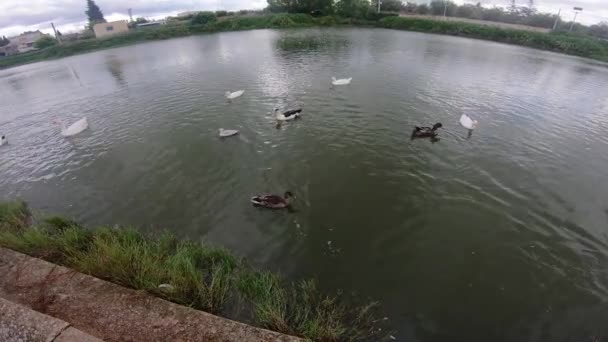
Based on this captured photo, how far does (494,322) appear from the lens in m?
4.37

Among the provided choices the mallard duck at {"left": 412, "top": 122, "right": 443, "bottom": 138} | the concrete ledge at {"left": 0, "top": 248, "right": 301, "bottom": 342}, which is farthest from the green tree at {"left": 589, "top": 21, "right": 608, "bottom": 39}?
the concrete ledge at {"left": 0, "top": 248, "right": 301, "bottom": 342}

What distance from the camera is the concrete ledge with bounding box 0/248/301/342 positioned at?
130 inches

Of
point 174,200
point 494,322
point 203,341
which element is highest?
point 203,341

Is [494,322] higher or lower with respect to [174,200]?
lower

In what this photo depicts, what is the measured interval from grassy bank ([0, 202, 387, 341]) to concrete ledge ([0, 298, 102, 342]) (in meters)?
0.94

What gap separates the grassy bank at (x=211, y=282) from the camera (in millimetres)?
3906

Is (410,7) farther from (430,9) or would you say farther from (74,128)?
(74,128)

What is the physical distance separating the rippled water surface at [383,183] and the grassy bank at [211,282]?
1.66ft

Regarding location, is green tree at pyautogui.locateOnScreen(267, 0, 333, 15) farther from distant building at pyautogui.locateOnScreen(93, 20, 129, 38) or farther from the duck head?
the duck head

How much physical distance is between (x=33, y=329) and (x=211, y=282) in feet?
6.91

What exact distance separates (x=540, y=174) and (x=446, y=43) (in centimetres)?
2812

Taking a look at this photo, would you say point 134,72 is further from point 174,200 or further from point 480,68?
point 480,68

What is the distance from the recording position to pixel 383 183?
7625 mm

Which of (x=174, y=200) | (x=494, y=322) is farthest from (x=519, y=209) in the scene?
(x=174, y=200)
